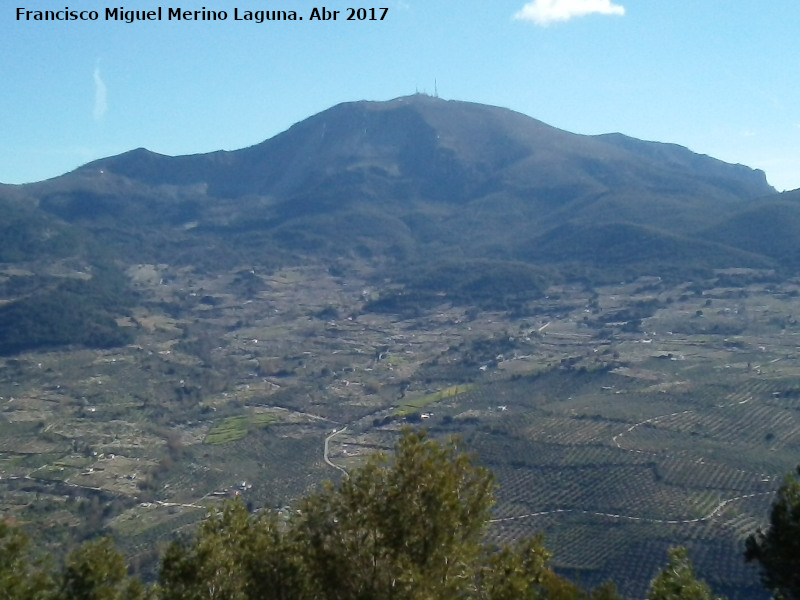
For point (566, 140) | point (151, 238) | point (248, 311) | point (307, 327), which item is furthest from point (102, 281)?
point (566, 140)

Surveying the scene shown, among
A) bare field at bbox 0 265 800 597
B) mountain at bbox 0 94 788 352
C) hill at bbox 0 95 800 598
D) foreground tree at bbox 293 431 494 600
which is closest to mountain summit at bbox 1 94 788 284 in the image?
mountain at bbox 0 94 788 352

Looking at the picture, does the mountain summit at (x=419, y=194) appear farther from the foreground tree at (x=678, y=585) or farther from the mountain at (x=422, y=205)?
the foreground tree at (x=678, y=585)

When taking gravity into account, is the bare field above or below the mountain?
below

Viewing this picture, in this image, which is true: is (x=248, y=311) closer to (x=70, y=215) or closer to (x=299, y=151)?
(x=70, y=215)

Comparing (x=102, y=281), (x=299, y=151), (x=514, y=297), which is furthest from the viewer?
(x=299, y=151)

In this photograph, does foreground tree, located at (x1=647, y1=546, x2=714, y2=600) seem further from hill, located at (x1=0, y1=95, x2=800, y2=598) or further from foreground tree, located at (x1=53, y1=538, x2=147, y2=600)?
hill, located at (x1=0, y1=95, x2=800, y2=598)

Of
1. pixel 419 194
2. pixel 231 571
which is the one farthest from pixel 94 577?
pixel 419 194

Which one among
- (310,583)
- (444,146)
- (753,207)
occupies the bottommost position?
(310,583)

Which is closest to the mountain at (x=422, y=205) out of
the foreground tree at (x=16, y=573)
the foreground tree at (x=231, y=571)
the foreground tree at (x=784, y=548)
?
the foreground tree at (x=784, y=548)
